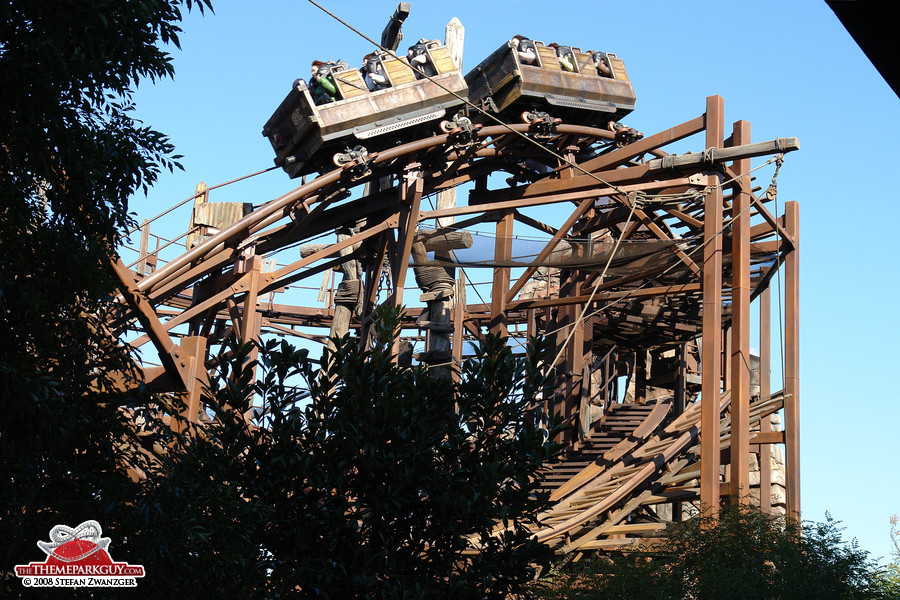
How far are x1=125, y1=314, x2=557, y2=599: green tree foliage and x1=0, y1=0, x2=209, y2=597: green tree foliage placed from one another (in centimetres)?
74

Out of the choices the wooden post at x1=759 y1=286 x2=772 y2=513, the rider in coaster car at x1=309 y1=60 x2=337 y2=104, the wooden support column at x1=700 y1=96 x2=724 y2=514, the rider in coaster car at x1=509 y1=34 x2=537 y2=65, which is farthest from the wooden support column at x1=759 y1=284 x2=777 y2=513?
the rider in coaster car at x1=309 y1=60 x2=337 y2=104

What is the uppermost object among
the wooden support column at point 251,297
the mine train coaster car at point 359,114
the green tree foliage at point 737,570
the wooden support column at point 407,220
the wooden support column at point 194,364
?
the mine train coaster car at point 359,114

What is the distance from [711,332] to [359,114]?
6486 mm

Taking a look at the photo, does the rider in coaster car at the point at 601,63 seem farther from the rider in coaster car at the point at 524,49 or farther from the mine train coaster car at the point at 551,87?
the rider in coaster car at the point at 524,49

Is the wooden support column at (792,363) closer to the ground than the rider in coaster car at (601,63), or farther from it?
closer to the ground

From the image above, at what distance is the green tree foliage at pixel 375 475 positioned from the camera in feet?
23.1

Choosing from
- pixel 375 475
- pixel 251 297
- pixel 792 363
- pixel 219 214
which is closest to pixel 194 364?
pixel 251 297

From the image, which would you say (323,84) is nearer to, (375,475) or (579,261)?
(579,261)

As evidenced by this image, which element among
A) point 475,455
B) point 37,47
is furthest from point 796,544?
point 37,47

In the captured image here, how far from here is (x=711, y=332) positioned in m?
15.9

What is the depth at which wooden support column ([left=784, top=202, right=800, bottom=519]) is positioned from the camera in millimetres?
17281

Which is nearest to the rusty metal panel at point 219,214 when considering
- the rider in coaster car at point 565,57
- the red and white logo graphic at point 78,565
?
the rider in coaster car at point 565,57

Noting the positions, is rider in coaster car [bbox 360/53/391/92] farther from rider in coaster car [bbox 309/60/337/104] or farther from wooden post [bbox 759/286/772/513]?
wooden post [bbox 759/286/772/513]

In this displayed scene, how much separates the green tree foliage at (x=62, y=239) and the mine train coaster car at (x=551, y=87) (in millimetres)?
11688
